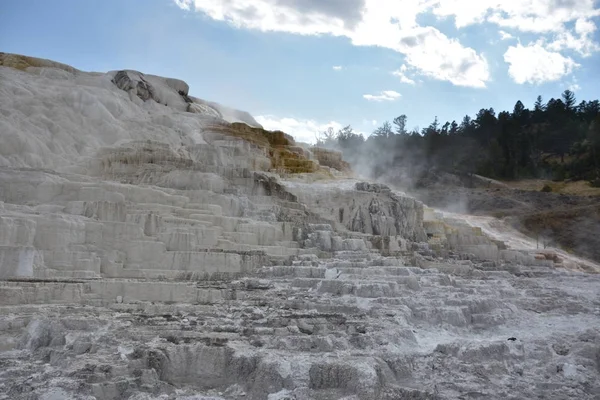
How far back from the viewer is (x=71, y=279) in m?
10.4

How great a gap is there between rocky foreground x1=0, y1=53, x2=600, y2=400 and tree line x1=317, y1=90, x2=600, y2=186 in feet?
74.3

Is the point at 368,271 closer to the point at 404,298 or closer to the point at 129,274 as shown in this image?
the point at 404,298

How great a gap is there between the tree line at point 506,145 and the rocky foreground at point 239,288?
74.3ft

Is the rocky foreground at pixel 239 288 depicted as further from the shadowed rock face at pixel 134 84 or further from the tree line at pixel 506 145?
the tree line at pixel 506 145

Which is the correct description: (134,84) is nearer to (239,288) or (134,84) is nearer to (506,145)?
(239,288)

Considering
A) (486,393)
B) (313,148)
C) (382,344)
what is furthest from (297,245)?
(313,148)

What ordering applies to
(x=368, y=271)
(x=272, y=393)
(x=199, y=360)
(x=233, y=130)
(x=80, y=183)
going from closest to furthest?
(x=272, y=393) < (x=199, y=360) < (x=368, y=271) < (x=80, y=183) < (x=233, y=130)

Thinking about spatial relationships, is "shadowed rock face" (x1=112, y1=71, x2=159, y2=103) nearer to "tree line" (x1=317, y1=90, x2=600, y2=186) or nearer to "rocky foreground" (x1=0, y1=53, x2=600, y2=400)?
"rocky foreground" (x1=0, y1=53, x2=600, y2=400)

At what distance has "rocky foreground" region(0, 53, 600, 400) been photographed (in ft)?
23.4

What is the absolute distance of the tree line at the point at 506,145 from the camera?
140ft

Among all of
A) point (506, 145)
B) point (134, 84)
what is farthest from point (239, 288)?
point (506, 145)

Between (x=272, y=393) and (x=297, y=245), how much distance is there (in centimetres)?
902

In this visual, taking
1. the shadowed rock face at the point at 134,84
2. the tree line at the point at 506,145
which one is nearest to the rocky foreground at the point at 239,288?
the shadowed rock face at the point at 134,84

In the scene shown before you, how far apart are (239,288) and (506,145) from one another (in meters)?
40.0
